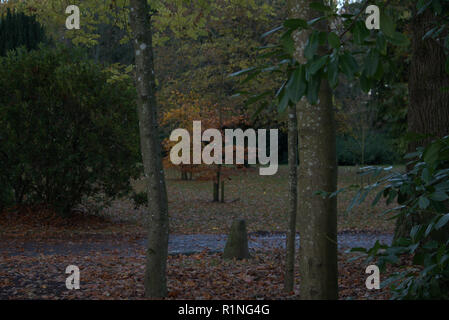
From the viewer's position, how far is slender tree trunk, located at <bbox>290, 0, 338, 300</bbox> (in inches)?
122

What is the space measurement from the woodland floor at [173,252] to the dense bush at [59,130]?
83 centimetres

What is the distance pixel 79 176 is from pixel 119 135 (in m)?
1.44

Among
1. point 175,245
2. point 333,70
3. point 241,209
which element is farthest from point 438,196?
point 241,209

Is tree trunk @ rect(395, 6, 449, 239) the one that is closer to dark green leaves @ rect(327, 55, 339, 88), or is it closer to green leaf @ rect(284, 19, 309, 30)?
dark green leaves @ rect(327, 55, 339, 88)

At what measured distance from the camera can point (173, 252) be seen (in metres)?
9.00

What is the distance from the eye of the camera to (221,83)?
18.2 m

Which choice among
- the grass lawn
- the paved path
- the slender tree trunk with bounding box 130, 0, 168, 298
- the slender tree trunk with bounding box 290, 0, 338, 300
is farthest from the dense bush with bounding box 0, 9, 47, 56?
the slender tree trunk with bounding box 290, 0, 338, 300

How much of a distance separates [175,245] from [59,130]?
4.21 meters

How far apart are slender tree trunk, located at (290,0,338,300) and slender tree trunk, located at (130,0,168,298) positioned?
2.44m

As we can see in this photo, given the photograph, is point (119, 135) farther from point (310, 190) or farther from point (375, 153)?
point (375, 153)

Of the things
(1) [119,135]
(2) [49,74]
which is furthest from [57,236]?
(2) [49,74]

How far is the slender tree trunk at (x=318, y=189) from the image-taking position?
10.2 feet

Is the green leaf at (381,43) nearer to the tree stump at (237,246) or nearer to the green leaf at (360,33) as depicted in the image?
the green leaf at (360,33)

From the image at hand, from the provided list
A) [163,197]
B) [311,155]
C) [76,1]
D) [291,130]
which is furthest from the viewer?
[76,1]
